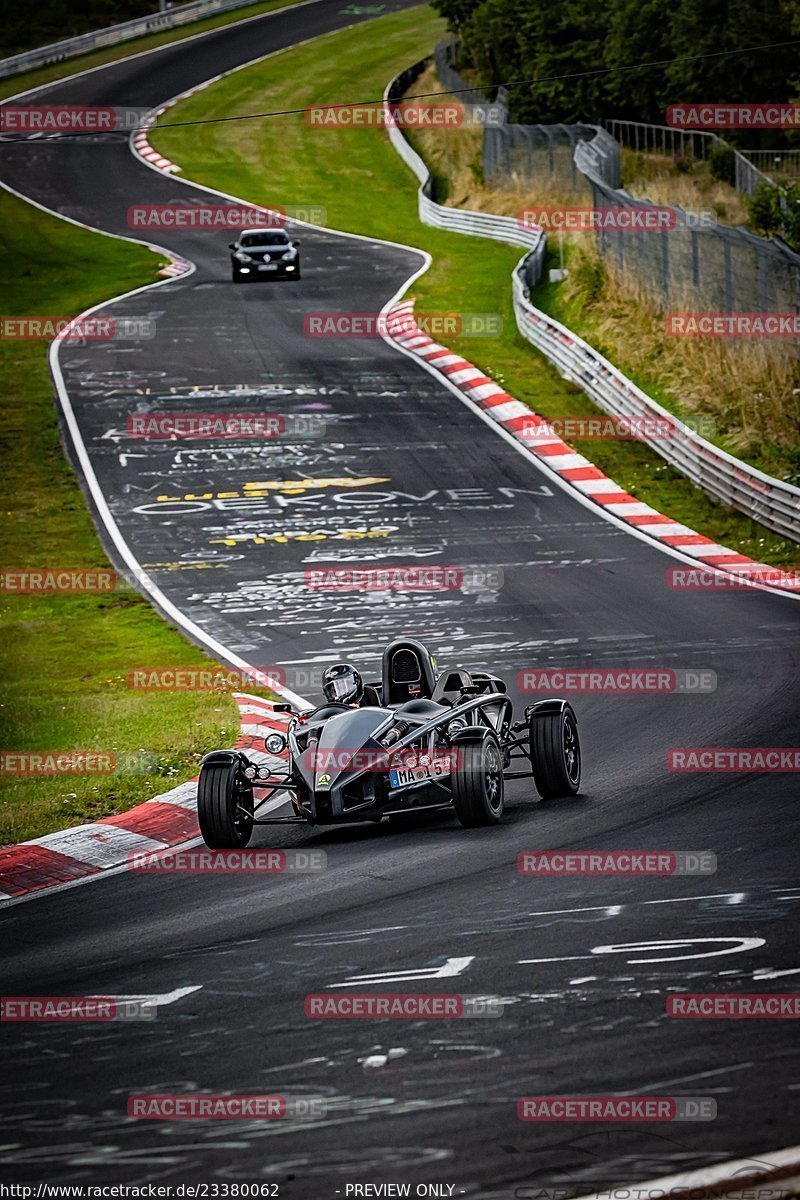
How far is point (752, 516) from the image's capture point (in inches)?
920

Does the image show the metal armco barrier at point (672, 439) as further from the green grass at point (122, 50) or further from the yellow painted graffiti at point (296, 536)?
the green grass at point (122, 50)

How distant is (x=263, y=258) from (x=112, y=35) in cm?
4438

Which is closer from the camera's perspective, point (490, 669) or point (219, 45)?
point (490, 669)

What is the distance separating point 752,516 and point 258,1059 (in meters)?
17.4

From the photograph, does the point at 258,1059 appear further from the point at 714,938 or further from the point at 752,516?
the point at 752,516

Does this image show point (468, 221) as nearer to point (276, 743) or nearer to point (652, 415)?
point (652, 415)

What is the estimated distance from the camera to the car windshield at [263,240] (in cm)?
4372

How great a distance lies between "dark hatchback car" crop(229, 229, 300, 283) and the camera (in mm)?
43281

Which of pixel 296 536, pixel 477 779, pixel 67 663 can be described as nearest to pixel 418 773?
pixel 477 779

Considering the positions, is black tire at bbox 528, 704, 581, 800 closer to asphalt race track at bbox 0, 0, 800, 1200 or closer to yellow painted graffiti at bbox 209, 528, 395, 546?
asphalt race track at bbox 0, 0, 800, 1200

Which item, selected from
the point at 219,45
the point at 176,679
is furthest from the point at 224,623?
the point at 219,45

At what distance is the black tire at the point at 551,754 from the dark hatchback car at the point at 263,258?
3293cm

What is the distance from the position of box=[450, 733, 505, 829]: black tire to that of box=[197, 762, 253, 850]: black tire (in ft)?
4.97

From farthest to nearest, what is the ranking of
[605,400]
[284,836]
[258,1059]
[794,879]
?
Answer: [605,400] → [284,836] → [794,879] → [258,1059]
